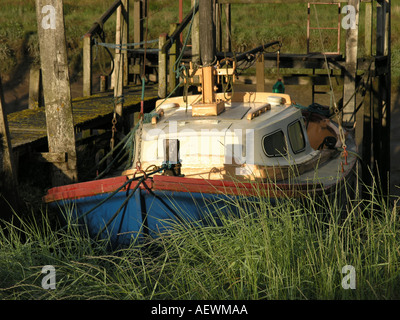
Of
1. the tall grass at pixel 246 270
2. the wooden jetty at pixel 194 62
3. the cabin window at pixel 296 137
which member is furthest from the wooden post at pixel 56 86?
the cabin window at pixel 296 137

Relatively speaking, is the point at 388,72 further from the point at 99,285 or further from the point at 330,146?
the point at 99,285

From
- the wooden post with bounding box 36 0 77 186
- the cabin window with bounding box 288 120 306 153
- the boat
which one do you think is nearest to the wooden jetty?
the wooden post with bounding box 36 0 77 186

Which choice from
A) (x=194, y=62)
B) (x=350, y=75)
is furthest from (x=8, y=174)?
(x=350, y=75)

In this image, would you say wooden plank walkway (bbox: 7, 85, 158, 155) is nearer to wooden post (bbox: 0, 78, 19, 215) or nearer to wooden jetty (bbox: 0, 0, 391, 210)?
wooden jetty (bbox: 0, 0, 391, 210)

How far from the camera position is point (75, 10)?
108 ft

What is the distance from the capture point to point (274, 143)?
30.2 ft

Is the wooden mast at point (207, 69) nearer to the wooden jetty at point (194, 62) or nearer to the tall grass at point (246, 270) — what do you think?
the wooden jetty at point (194, 62)

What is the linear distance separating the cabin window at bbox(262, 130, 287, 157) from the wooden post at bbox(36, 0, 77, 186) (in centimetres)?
248

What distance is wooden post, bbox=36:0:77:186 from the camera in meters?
→ 8.67

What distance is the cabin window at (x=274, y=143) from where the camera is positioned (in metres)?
9.02

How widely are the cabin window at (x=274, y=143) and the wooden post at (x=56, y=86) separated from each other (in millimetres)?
2478

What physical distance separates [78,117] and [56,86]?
77.7 inches

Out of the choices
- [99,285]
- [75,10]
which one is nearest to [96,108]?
[99,285]

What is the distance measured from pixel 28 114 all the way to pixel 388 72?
27.0 feet
